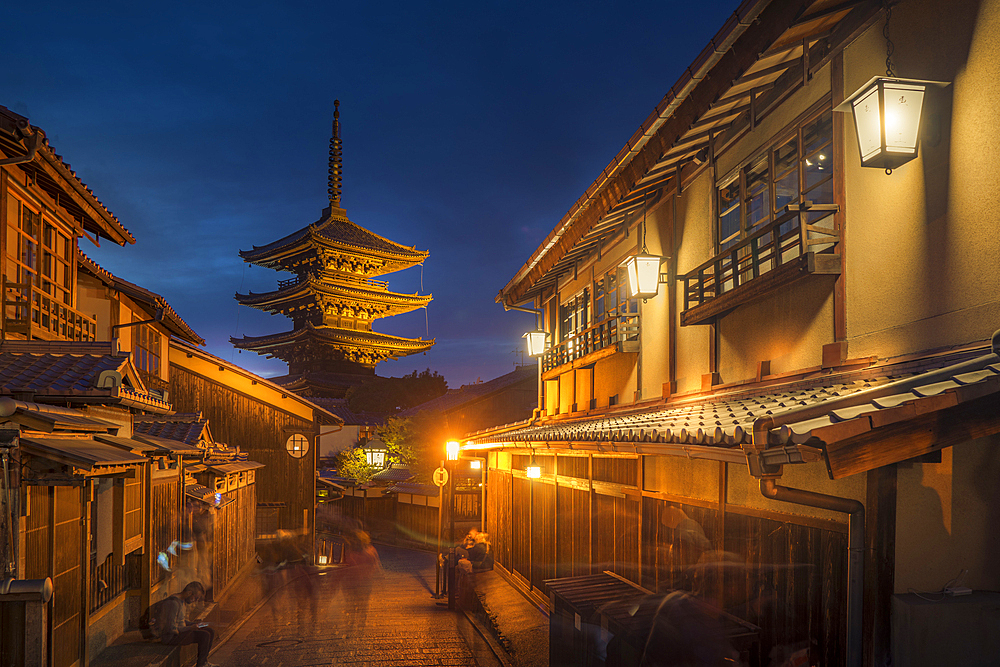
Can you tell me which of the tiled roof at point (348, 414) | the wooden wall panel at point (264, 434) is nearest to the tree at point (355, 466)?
the tiled roof at point (348, 414)

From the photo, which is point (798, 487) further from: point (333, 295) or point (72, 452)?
point (333, 295)

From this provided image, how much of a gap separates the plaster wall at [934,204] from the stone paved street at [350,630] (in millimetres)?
8769

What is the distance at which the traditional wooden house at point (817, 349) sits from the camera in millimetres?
4617

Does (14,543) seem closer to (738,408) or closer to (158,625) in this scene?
(158,625)

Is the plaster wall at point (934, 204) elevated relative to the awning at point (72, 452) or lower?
elevated

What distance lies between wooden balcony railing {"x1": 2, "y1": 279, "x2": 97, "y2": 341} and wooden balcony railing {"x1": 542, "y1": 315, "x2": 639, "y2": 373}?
892 cm

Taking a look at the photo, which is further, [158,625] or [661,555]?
[158,625]

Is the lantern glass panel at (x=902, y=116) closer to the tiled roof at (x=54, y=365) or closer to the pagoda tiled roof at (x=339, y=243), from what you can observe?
the tiled roof at (x=54, y=365)

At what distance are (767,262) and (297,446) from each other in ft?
70.3

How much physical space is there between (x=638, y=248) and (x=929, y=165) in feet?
21.9

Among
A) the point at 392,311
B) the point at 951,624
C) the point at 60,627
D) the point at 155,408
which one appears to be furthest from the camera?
the point at 392,311

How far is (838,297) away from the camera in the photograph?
21.6 feet

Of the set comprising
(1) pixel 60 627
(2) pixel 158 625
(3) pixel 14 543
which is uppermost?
(3) pixel 14 543

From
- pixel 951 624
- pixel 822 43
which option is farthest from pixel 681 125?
pixel 951 624
